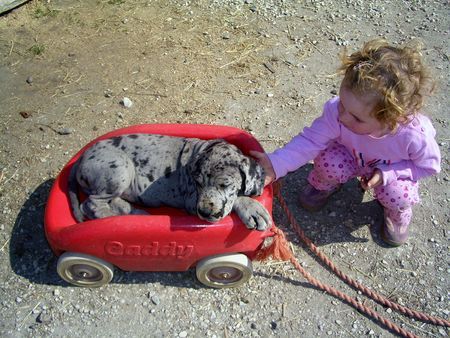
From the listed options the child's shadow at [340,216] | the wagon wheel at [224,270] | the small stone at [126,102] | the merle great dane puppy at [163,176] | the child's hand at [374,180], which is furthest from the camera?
the small stone at [126,102]

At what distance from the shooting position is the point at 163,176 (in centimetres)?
291

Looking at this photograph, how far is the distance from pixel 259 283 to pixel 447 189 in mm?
1755

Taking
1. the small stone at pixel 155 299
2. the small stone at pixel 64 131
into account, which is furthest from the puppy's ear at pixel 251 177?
the small stone at pixel 64 131

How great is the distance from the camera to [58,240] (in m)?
2.70

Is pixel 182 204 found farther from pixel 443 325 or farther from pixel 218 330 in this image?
pixel 443 325

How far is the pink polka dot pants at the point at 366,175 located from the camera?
2957 millimetres

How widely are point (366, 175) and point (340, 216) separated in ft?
1.46

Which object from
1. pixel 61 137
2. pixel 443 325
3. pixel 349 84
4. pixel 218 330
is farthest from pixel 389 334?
pixel 61 137

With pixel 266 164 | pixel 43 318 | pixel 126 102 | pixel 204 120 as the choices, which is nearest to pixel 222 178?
pixel 266 164

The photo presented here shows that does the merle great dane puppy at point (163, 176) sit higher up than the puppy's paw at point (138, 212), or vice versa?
the merle great dane puppy at point (163, 176)

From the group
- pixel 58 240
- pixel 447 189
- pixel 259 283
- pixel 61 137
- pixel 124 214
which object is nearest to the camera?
pixel 58 240

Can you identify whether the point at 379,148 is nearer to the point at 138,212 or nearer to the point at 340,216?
the point at 340,216

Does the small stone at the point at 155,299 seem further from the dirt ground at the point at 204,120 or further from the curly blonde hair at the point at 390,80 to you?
the curly blonde hair at the point at 390,80

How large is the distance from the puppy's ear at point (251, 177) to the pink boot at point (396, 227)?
104 cm
